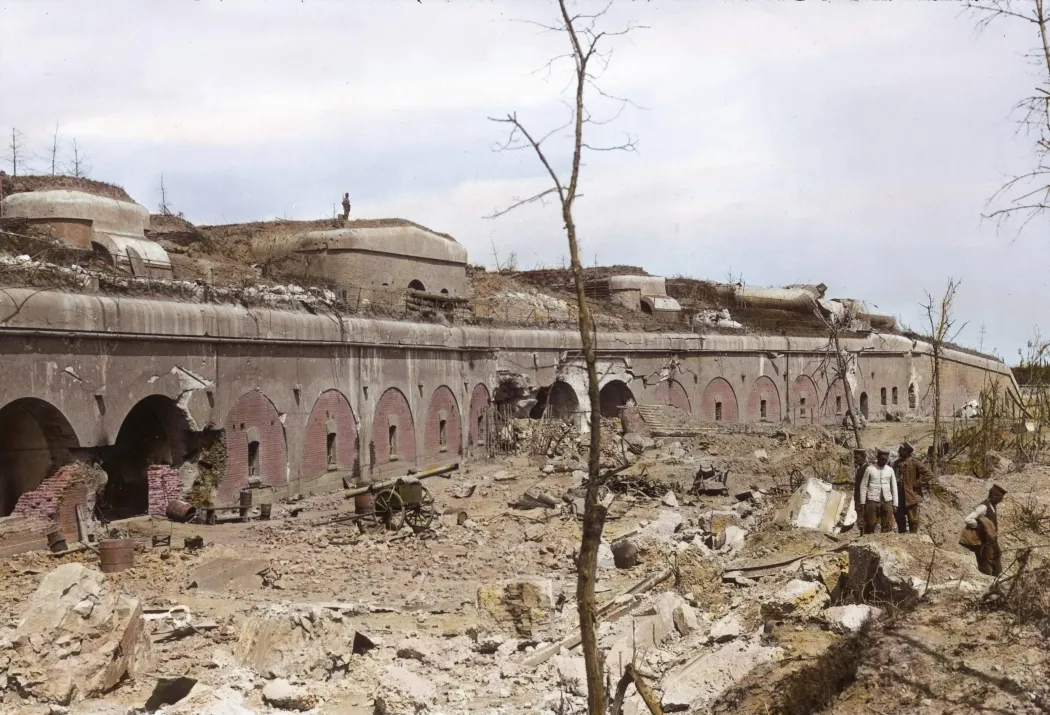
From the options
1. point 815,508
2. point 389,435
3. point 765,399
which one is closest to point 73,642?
point 815,508

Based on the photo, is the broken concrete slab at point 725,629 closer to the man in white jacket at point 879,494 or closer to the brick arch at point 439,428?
the man in white jacket at point 879,494

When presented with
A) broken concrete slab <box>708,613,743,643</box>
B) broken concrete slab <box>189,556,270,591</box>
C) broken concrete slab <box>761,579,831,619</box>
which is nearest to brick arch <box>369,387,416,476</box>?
broken concrete slab <box>189,556,270,591</box>

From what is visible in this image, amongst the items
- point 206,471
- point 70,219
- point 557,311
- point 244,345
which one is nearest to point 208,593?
point 206,471

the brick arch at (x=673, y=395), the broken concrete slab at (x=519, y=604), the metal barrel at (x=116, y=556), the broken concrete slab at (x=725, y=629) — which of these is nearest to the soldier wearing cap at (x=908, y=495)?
the broken concrete slab at (x=725, y=629)

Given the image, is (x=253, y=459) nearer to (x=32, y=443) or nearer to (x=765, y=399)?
(x=32, y=443)

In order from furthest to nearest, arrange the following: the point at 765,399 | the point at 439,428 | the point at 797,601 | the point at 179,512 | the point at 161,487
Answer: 1. the point at 765,399
2. the point at 439,428
3. the point at 161,487
4. the point at 179,512
5. the point at 797,601

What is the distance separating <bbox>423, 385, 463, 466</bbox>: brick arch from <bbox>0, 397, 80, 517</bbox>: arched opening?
10060 mm

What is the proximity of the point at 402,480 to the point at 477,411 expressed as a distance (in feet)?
31.1

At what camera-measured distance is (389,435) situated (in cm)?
2189

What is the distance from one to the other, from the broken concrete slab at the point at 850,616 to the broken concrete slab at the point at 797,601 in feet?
0.71

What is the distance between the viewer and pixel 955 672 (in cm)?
662

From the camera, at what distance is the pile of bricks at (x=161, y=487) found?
1565 centimetres

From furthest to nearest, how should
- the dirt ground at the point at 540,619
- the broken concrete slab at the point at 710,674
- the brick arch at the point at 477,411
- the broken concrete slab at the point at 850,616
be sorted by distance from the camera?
the brick arch at the point at 477,411 → the broken concrete slab at the point at 850,616 → the broken concrete slab at the point at 710,674 → the dirt ground at the point at 540,619

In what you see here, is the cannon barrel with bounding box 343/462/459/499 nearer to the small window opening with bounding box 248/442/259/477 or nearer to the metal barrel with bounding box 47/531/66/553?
the small window opening with bounding box 248/442/259/477
